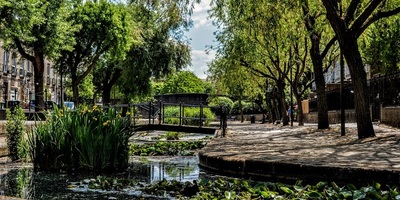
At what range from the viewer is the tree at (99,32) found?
31781 mm

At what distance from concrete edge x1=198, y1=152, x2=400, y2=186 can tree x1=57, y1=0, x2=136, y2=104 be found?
2554 cm

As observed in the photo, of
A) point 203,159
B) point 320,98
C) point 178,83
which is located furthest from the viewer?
point 178,83

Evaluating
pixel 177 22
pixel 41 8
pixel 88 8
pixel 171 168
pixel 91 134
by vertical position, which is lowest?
pixel 171 168

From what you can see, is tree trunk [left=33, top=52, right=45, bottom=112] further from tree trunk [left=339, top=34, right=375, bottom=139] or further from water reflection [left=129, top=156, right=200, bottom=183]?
tree trunk [left=339, top=34, right=375, bottom=139]

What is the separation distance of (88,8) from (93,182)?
28080 mm

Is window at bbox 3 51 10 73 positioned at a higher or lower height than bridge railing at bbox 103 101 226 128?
higher

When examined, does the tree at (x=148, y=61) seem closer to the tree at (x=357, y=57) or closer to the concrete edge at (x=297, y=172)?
the tree at (x=357, y=57)

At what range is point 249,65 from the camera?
2850 centimetres

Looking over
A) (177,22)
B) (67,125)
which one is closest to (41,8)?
(177,22)

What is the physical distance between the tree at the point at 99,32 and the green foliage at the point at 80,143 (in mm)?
23934

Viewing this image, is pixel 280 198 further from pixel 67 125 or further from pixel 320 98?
pixel 320 98

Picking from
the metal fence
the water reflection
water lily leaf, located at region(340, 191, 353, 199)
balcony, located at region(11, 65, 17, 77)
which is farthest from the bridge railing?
balcony, located at region(11, 65, 17, 77)

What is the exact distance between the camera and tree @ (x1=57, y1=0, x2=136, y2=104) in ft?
104

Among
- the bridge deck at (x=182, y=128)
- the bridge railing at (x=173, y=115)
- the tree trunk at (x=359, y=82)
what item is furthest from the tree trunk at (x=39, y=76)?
the tree trunk at (x=359, y=82)
